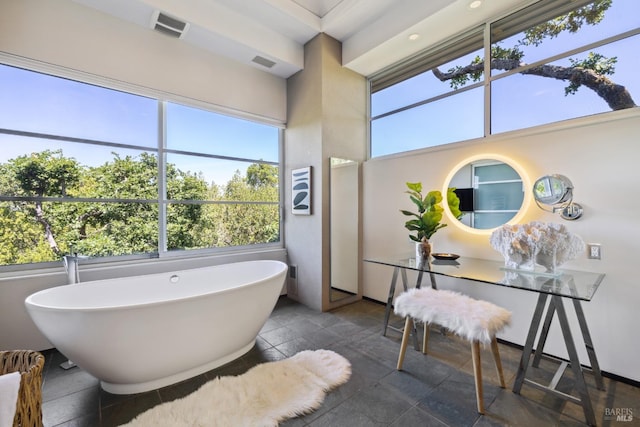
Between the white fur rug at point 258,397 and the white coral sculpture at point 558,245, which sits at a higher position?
the white coral sculpture at point 558,245

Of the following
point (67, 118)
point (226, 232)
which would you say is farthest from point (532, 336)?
point (67, 118)

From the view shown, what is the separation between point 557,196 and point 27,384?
140 inches

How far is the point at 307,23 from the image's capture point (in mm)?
3145

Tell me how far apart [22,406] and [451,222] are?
3.30 m

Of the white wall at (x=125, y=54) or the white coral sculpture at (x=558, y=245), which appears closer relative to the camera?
the white coral sculpture at (x=558, y=245)

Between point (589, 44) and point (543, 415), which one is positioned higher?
point (589, 44)

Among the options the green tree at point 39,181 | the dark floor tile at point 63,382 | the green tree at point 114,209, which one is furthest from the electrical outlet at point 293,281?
the green tree at point 39,181

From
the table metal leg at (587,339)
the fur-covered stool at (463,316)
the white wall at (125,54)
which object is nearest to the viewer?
the fur-covered stool at (463,316)

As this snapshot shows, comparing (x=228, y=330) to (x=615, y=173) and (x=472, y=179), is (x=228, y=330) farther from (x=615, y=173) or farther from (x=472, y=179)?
(x=615, y=173)

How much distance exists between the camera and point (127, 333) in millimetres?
1706

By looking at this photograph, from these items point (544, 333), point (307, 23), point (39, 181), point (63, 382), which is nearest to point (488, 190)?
point (544, 333)

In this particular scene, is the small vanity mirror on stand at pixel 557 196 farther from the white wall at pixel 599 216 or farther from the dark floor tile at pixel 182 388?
the dark floor tile at pixel 182 388

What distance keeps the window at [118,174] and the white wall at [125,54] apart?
203 mm

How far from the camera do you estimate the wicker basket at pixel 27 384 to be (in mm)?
1215
